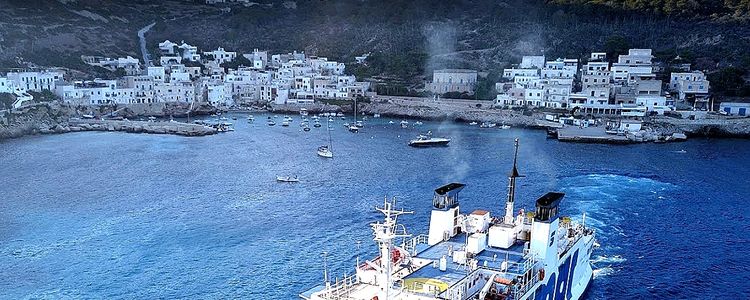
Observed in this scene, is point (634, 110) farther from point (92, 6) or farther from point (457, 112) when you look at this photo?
point (92, 6)

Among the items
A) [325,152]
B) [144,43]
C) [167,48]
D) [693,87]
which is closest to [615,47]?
[693,87]

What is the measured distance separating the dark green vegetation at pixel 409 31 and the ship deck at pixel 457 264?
178 ft

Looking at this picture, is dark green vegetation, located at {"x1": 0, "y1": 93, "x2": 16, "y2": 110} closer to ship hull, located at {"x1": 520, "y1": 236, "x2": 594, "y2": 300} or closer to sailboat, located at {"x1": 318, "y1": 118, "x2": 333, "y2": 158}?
sailboat, located at {"x1": 318, "y1": 118, "x2": 333, "y2": 158}

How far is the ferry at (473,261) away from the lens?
43.2ft

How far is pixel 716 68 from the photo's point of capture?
7012 cm

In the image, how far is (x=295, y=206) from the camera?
30531 millimetres

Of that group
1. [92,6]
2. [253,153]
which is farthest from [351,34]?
[253,153]

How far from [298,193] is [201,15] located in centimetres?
9057

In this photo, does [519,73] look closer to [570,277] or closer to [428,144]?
[428,144]

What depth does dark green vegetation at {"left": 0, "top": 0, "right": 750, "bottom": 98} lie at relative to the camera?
253ft

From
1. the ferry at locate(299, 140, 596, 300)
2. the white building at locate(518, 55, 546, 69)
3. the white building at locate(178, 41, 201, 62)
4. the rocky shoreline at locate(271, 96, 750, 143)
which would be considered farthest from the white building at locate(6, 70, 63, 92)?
the ferry at locate(299, 140, 596, 300)

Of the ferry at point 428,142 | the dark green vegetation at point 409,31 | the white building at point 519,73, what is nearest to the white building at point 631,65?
the dark green vegetation at point 409,31

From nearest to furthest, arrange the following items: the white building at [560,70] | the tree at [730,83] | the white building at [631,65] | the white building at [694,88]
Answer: the white building at [694,88] < the tree at [730,83] < the white building at [631,65] < the white building at [560,70]

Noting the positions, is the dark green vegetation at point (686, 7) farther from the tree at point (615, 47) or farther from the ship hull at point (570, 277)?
the ship hull at point (570, 277)
